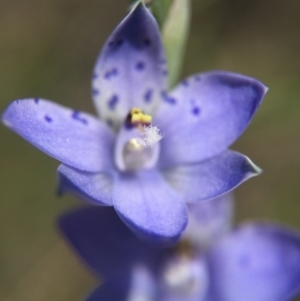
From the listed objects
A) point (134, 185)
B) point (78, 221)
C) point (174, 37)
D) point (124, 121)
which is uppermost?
point (174, 37)

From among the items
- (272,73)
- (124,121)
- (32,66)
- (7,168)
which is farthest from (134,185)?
(272,73)

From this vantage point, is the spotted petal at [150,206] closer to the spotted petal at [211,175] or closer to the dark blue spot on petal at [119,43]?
the spotted petal at [211,175]

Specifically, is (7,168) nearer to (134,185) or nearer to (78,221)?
(78,221)

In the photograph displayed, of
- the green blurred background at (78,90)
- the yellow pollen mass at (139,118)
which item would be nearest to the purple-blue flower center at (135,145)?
the yellow pollen mass at (139,118)

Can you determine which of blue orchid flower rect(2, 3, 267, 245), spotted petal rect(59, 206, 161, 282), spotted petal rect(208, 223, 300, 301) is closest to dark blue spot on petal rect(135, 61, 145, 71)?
blue orchid flower rect(2, 3, 267, 245)

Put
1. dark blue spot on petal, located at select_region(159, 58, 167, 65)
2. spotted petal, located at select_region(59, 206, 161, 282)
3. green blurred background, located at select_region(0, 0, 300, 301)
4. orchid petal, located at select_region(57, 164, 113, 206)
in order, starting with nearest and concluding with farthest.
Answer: orchid petal, located at select_region(57, 164, 113, 206), dark blue spot on petal, located at select_region(159, 58, 167, 65), spotted petal, located at select_region(59, 206, 161, 282), green blurred background, located at select_region(0, 0, 300, 301)

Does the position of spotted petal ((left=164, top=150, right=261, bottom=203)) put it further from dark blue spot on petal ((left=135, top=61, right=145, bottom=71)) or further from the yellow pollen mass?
dark blue spot on petal ((left=135, top=61, right=145, bottom=71))

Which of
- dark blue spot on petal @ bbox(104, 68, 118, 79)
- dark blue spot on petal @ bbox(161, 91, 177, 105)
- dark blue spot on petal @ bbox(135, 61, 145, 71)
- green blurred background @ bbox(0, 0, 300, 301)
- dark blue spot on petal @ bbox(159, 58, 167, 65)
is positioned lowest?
green blurred background @ bbox(0, 0, 300, 301)

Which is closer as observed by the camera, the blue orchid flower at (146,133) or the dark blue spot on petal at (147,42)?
the blue orchid flower at (146,133)
